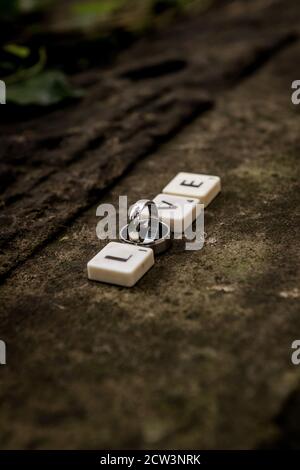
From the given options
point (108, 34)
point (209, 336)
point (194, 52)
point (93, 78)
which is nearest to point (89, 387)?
point (209, 336)

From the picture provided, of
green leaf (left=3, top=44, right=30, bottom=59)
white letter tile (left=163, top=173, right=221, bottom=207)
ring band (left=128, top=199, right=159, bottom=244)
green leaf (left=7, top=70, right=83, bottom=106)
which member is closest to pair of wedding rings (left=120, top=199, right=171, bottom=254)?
ring band (left=128, top=199, right=159, bottom=244)

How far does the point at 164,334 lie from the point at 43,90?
1.12m

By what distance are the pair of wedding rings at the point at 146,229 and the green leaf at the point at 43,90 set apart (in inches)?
30.5

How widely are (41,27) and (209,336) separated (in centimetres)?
183

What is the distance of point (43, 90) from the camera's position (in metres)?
1.71

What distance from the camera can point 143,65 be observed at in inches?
77.4

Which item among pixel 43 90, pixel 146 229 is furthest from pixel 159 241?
pixel 43 90

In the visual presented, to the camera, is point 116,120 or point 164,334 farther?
point 116,120

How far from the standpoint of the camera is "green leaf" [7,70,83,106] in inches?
65.7

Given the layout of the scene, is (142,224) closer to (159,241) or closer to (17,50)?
(159,241)

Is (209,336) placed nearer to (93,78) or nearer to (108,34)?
(93,78)

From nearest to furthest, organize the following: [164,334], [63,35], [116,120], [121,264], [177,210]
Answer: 1. [164,334]
2. [121,264]
3. [177,210]
4. [116,120]
5. [63,35]

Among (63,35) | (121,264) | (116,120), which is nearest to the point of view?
(121,264)

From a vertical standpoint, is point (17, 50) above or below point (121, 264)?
above
